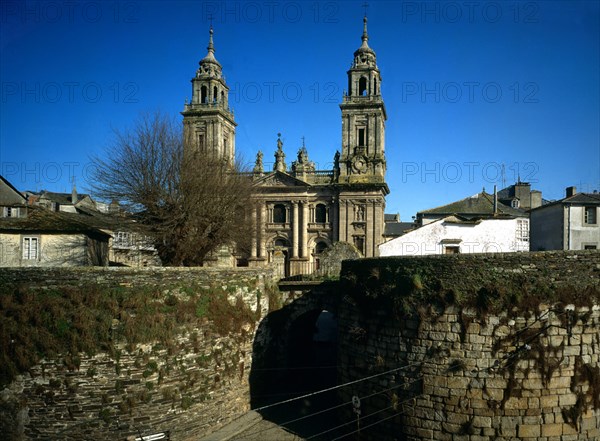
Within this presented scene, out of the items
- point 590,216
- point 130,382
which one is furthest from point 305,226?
point 130,382

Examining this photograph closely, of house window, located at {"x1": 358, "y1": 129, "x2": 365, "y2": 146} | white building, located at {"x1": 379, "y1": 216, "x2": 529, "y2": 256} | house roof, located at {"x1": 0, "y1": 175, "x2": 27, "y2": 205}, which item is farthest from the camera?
house window, located at {"x1": 358, "y1": 129, "x2": 365, "y2": 146}

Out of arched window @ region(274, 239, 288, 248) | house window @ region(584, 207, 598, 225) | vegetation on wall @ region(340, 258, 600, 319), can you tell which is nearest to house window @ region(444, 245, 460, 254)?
house window @ region(584, 207, 598, 225)

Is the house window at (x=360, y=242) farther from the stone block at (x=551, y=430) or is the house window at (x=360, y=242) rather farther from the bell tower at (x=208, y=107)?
the stone block at (x=551, y=430)

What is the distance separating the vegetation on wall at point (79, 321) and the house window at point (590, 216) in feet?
73.5

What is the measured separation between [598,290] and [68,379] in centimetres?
1433

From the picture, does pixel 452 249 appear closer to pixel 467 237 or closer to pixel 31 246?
pixel 467 237

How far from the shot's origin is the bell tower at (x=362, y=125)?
44.2 m

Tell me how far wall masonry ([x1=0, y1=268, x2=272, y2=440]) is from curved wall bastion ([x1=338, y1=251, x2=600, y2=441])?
246 inches

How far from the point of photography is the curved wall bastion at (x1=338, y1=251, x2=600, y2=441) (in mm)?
10312

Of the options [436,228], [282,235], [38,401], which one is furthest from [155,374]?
[282,235]

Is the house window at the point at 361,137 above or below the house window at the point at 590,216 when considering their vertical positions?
above

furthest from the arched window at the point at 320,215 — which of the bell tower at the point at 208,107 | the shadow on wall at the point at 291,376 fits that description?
the shadow on wall at the point at 291,376

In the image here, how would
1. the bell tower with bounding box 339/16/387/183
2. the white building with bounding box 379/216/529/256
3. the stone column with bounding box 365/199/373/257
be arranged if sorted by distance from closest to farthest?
the white building with bounding box 379/216/529/256, the stone column with bounding box 365/199/373/257, the bell tower with bounding box 339/16/387/183

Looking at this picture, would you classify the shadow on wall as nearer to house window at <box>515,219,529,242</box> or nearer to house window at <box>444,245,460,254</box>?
house window at <box>444,245,460,254</box>
